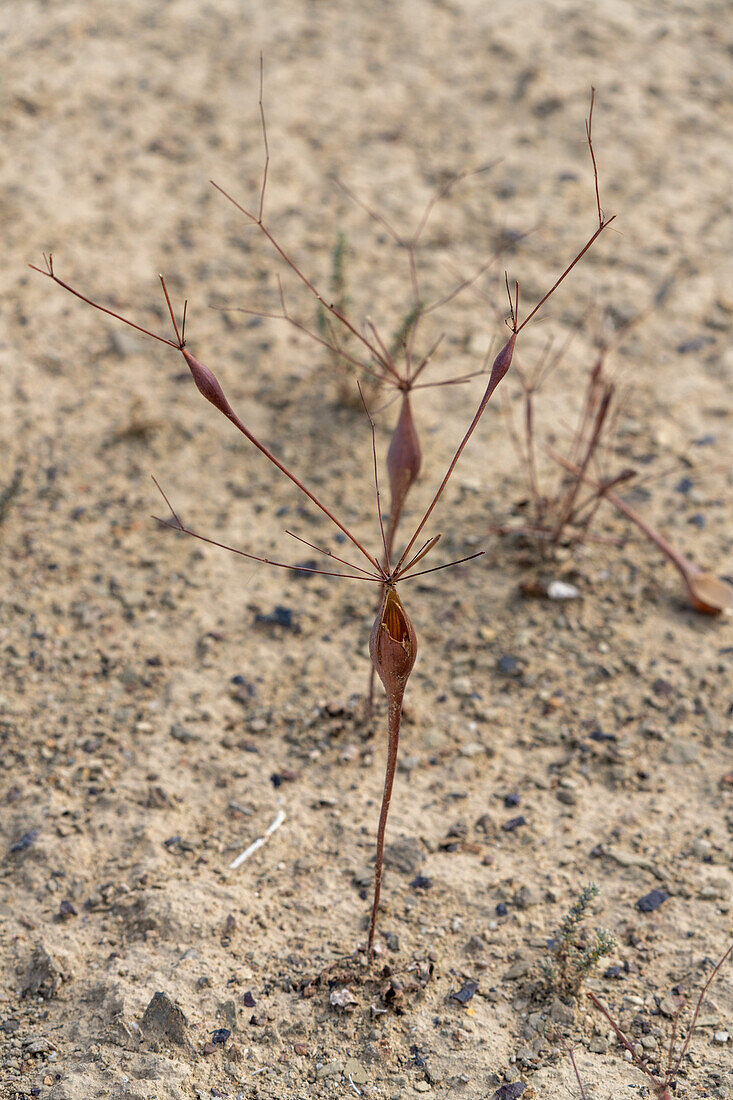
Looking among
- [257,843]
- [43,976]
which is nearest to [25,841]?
[43,976]

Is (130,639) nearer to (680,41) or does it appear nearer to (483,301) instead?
(483,301)

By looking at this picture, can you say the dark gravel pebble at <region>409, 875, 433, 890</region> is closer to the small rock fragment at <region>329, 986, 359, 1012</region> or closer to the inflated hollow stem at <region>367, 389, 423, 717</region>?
the small rock fragment at <region>329, 986, 359, 1012</region>

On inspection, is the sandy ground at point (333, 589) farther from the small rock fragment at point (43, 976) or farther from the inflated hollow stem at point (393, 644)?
the inflated hollow stem at point (393, 644)

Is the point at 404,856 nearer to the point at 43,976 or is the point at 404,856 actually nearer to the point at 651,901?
the point at 651,901

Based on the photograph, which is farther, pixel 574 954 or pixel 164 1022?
pixel 574 954

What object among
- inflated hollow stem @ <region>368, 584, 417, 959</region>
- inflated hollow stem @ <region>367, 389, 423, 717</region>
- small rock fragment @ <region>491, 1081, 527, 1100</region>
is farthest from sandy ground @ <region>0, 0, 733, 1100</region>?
inflated hollow stem @ <region>368, 584, 417, 959</region>

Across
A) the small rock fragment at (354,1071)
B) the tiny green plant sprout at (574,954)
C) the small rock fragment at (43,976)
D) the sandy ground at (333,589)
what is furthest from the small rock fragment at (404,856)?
the small rock fragment at (43,976)

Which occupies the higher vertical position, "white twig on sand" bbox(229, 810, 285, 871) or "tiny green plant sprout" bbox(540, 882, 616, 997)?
"tiny green plant sprout" bbox(540, 882, 616, 997)
